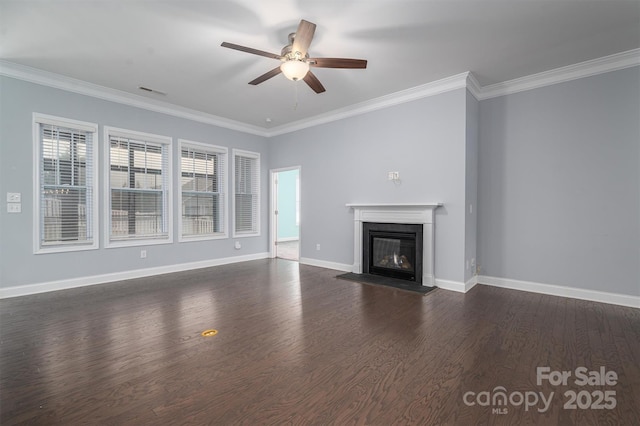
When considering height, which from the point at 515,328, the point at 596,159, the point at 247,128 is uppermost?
the point at 247,128

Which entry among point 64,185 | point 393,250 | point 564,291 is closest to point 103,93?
point 64,185

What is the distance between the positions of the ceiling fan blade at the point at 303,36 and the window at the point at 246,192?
382cm

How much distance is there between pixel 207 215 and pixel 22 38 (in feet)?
11.5

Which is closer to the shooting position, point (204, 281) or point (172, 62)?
point (172, 62)

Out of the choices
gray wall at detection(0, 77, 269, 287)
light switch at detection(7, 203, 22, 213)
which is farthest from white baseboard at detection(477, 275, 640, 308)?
light switch at detection(7, 203, 22, 213)

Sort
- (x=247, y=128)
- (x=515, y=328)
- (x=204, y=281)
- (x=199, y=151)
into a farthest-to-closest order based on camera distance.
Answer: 1. (x=247, y=128)
2. (x=199, y=151)
3. (x=204, y=281)
4. (x=515, y=328)

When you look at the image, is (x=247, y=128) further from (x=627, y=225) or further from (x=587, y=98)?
(x=627, y=225)

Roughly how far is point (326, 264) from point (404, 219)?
6.26ft

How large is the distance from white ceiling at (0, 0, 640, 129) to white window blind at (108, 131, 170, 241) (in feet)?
3.24

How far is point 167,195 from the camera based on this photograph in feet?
17.4

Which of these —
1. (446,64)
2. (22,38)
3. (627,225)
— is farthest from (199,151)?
(627,225)

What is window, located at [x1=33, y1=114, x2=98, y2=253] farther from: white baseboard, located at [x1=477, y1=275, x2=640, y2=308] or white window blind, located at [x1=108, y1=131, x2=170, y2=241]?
white baseboard, located at [x1=477, y1=275, x2=640, y2=308]

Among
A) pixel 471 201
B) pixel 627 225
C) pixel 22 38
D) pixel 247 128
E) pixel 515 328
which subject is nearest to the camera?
pixel 515 328

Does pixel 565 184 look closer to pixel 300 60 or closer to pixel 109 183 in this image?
pixel 300 60
